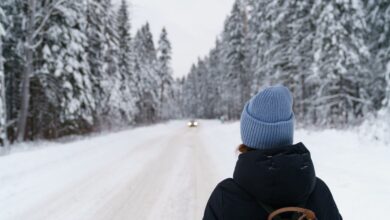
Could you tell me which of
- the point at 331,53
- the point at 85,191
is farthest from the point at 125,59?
the point at 85,191

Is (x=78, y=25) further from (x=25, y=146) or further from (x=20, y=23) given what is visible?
(x=25, y=146)

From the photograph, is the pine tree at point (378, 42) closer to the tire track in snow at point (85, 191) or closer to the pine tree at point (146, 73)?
the tire track in snow at point (85, 191)

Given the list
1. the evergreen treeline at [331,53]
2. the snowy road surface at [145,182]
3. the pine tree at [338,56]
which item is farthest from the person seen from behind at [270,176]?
the pine tree at [338,56]

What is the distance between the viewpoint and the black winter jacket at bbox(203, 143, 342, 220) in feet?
Answer: 5.76


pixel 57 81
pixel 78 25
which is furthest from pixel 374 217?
pixel 78 25

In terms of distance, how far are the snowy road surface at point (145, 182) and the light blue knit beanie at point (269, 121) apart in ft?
17.3

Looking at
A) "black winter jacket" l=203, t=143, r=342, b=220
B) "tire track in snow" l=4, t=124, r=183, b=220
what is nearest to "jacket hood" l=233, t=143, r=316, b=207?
"black winter jacket" l=203, t=143, r=342, b=220

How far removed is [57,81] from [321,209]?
21160 mm

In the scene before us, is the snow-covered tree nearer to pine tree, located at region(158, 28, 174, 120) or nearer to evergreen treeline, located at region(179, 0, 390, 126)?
evergreen treeline, located at region(179, 0, 390, 126)

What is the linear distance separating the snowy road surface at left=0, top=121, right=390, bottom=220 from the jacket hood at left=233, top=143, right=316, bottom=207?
525 centimetres

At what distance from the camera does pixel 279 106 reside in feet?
6.23

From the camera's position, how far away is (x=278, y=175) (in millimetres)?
1749

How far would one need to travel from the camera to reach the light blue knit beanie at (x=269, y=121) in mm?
1885

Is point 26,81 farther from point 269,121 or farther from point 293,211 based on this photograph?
point 293,211
